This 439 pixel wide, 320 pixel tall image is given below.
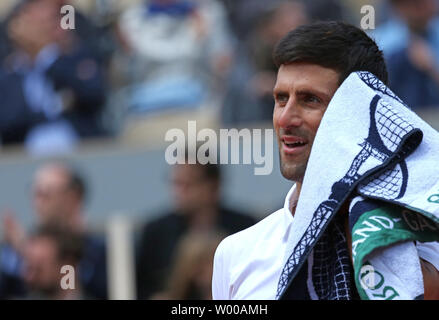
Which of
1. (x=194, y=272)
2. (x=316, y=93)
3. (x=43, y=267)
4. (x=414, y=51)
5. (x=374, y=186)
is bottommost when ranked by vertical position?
(x=374, y=186)

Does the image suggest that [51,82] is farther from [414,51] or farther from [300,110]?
[300,110]

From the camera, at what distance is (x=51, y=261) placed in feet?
20.7

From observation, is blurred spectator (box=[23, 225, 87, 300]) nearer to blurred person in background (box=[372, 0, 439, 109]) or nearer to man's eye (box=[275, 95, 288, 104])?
blurred person in background (box=[372, 0, 439, 109])

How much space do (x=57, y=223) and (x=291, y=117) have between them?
407 centimetres

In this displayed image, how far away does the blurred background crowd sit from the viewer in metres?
6.39

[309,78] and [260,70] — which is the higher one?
[260,70]

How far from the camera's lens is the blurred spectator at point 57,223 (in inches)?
257

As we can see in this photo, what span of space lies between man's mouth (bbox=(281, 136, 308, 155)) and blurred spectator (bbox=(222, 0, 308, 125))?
3.84 metres

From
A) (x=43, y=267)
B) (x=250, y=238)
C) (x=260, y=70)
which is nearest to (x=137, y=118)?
(x=260, y=70)

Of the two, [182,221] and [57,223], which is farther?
[57,223]

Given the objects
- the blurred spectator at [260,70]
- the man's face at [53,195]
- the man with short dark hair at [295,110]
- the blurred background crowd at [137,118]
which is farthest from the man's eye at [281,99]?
the man's face at [53,195]

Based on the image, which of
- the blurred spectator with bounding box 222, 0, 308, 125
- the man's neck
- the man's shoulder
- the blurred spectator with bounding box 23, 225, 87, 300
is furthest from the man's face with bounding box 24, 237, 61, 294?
the man's neck
